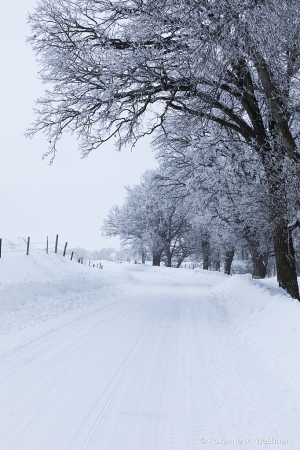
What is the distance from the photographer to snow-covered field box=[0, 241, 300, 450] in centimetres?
268

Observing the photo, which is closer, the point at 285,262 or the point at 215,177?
the point at 285,262

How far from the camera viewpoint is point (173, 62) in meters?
7.18

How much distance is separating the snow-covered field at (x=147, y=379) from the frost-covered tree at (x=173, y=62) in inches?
155

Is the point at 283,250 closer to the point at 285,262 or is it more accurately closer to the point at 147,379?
the point at 285,262

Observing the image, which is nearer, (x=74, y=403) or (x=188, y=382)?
(x=74, y=403)

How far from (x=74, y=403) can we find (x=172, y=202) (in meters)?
16.5

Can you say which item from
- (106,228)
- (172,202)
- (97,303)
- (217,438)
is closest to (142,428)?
(217,438)

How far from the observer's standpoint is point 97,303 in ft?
31.8

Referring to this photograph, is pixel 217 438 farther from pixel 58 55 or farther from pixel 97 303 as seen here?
pixel 58 55

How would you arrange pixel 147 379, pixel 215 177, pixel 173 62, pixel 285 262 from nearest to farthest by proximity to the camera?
pixel 147 379 < pixel 173 62 < pixel 285 262 < pixel 215 177

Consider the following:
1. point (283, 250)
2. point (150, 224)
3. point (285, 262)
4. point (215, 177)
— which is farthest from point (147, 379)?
point (150, 224)

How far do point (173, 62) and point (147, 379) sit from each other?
22.4 feet

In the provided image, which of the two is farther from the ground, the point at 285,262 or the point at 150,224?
the point at 150,224

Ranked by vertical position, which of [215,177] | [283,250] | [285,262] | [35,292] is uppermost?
[215,177]
